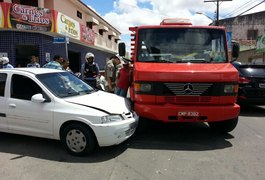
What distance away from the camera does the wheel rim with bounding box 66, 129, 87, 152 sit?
16.4ft

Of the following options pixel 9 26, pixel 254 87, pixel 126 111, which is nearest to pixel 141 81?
pixel 126 111

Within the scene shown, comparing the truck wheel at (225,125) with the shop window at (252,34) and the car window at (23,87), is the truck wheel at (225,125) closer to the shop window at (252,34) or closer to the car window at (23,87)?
the car window at (23,87)

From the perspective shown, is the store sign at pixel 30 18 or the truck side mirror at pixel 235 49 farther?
the store sign at pixel 30 18

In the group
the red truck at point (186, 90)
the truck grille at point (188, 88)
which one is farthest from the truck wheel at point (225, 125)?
the truck grille at point (188, 88)

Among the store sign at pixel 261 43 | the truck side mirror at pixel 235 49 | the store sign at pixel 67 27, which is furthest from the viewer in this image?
the store sign at pixel 261 43

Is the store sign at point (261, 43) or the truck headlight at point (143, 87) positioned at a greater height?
the store sign at point (261, 43)

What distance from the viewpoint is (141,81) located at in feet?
18.9

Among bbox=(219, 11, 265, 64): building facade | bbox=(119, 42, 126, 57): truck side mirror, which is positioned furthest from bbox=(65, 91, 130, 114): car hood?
bbox=(219, 11, 265, 64): building facade

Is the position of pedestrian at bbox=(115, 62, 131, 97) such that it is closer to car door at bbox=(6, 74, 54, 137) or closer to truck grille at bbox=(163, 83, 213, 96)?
truck grille at bbox=(163, 83, 213, 96)

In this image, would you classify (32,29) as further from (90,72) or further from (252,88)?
(252,88)

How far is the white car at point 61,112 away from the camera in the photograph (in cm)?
494

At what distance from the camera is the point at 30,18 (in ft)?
50.2

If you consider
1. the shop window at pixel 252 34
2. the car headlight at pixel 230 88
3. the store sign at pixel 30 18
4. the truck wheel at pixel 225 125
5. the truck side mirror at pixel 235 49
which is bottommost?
the truck wheel at pixel 225 125

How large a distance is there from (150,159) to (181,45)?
9.13 feet
